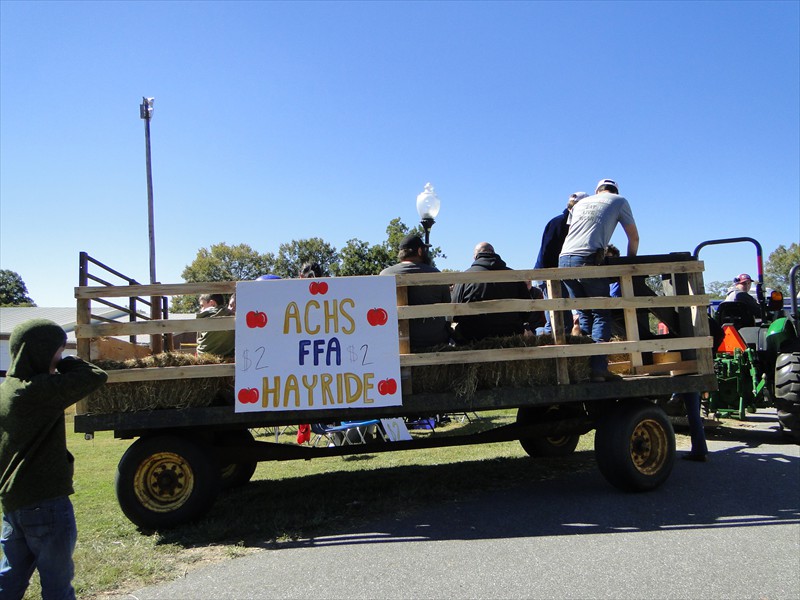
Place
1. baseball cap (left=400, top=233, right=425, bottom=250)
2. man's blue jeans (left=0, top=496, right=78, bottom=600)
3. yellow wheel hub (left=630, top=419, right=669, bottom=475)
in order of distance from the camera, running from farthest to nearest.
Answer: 1. baseball cap (left=400, top=233, right=425, bottom=250)
2. yellow wheel hub (left=630, top=419, right=669, bottom=475)
3. man's blue jeans (left=0, top=496, right=78, bottom=600)

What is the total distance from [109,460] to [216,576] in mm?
7013

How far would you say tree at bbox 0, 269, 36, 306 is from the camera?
85.6 metres

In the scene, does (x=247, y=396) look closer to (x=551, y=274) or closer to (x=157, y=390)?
(x=157, y=390)

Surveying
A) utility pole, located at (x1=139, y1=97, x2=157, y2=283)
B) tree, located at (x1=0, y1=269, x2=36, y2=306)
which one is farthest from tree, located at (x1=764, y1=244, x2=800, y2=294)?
tree, located at (x1=0, y1=269, x2=36, y2=306)

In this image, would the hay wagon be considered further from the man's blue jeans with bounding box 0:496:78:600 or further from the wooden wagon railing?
the man's blue jeans with bounding box 0:496:78:600

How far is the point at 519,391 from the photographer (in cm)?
536

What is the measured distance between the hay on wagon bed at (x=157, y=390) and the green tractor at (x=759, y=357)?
6.49 meters

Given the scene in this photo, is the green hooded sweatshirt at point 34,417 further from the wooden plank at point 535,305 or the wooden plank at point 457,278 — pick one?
the wooden plank at point 535,305

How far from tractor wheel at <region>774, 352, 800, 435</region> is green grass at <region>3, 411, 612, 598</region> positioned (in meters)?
2.35

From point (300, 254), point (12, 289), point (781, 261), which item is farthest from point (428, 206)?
point (12, 289)

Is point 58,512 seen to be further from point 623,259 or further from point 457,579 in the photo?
point 623,259

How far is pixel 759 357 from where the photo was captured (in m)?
8.80

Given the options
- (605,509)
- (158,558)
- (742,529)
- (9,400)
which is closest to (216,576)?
(158,558)

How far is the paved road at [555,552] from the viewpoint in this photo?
3830mm
